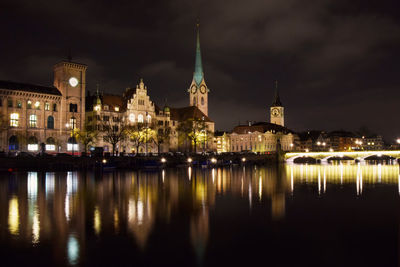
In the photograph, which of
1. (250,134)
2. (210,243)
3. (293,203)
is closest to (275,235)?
(210,243)

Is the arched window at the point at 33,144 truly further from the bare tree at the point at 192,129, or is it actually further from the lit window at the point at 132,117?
the bare tree at the point at 192,129

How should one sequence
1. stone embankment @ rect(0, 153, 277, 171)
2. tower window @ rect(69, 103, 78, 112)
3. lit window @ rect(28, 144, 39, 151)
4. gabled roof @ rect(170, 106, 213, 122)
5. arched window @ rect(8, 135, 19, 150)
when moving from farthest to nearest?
gabled roof @ rect(170, 106, 213, 122)
tower window @ rect(69, 103, 78, 112)
lit window @ rect(28, 144, 39, 151)
arched window @ rect(8, 135, 19, 150)
stone embankment @ rect(0, 153, 277, 171)

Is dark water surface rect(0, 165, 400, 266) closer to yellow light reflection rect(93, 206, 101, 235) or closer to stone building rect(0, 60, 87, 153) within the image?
yellow light reflection rect(93, 206, 101, 235)

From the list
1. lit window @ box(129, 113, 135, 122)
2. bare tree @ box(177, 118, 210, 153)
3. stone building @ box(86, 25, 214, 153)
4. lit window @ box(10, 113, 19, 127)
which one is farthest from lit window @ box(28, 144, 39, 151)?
bare tree @ box(177, 118, 210, 153)

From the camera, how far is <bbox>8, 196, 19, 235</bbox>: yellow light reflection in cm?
1984

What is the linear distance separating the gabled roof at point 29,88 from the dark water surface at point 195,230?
58.7m

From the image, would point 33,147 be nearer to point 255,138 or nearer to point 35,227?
point 35,227

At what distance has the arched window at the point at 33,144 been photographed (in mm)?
85812

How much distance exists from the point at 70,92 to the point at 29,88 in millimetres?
9447

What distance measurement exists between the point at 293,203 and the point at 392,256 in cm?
1414

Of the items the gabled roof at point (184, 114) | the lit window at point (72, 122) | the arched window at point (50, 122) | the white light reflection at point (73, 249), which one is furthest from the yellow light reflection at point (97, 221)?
the gabled roof at point (184, 114)

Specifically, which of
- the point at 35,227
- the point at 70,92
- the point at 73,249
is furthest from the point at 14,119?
the point at 73,249

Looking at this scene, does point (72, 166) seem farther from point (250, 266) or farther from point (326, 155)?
point (326, 155)

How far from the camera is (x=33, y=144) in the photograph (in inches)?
3408
